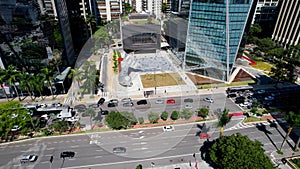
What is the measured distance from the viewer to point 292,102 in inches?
2598

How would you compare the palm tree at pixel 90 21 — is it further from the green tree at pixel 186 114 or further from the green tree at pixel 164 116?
the green tree at pixel 186 114

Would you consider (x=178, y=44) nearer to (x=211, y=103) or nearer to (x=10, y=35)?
(x=211, y=103)

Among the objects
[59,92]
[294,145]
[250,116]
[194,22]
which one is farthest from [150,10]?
[294,145]

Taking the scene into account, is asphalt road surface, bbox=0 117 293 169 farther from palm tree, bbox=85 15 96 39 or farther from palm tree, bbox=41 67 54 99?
palm tree, bbox=85 15 96 39

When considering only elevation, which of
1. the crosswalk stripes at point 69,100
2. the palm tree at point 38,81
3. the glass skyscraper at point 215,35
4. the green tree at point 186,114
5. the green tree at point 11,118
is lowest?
the crosswalk stripes at point 69,100

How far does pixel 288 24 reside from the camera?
103m

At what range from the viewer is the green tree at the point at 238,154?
112 ft

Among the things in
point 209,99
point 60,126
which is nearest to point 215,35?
point 209,99

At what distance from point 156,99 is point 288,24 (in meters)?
89.5

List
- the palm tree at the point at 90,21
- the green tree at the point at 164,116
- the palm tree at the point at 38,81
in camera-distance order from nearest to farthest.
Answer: the green tree at the point at 164,116 < the palm tree at the point at 38,81 < the palm tree at the point at 90,21

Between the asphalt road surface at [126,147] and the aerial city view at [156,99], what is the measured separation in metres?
0.26

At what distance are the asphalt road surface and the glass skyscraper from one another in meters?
31.3

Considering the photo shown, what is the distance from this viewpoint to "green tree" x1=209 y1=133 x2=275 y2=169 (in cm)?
3416

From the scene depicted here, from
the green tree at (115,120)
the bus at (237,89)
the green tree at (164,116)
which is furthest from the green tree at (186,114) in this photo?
the bus at (237,89)
